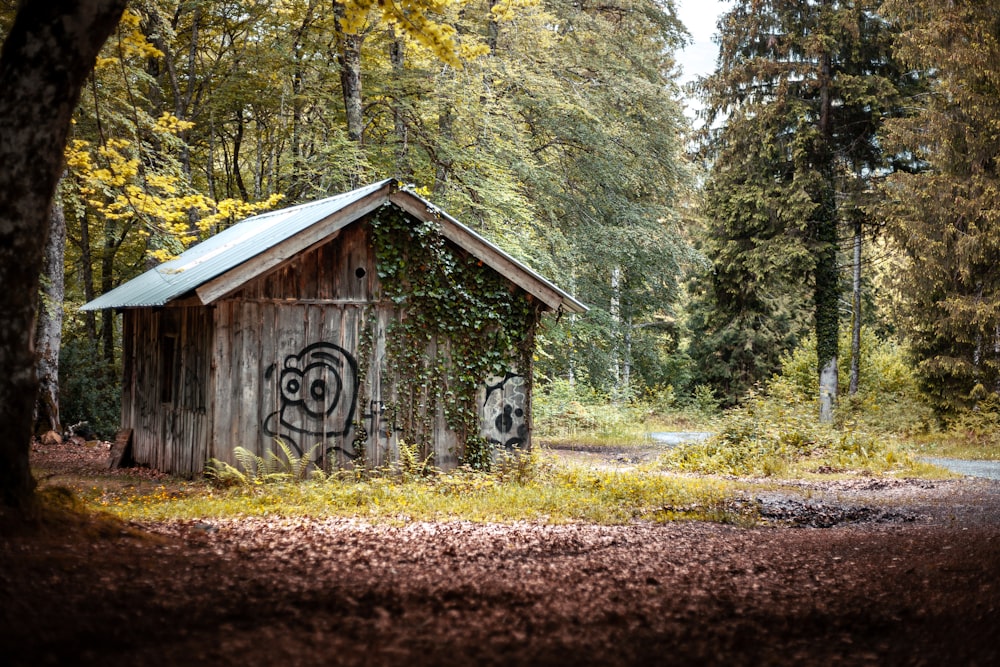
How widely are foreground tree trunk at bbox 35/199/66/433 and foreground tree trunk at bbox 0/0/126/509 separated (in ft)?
43.0

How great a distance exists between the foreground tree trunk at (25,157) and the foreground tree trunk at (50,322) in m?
13.1

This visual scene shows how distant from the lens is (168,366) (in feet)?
45.6

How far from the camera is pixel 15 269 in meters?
5.09

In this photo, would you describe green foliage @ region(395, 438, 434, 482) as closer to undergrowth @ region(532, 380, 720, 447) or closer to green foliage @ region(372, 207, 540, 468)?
green foliage @ region(372, 207, 540, 468)

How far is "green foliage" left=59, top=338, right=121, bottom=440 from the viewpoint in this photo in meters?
20.5

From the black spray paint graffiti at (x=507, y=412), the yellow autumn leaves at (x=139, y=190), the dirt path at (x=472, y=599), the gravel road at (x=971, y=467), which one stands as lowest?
the gravel road at (x=971, y=467)

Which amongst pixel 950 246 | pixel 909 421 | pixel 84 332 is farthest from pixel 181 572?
pixel 84 332

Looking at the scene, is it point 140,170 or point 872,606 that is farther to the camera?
point 140,170

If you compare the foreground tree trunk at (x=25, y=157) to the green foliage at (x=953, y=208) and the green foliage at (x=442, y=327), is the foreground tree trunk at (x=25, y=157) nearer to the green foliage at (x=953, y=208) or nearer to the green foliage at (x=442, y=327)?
the green foliage at (x=442, y=327)

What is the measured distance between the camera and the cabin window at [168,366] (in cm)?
1370

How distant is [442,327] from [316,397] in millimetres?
2196

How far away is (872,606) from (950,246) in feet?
59.4

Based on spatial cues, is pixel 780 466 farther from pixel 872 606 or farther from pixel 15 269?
pixel 15 269

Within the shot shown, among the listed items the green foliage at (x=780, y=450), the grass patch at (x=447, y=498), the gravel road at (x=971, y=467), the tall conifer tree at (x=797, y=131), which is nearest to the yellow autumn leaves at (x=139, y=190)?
the grass patch at (x=447, y=498)
